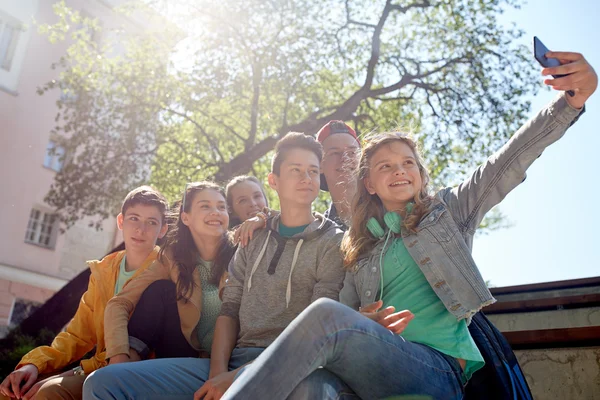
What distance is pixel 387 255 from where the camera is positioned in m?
2.71

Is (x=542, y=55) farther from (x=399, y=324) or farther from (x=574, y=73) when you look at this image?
(x=399, y=324)

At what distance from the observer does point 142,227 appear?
398 centimetres

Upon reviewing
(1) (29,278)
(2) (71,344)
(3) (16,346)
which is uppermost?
(2) (71,344)

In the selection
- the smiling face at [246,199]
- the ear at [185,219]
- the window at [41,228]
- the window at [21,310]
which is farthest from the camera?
the window at [41,228]

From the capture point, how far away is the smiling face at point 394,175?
2.79m

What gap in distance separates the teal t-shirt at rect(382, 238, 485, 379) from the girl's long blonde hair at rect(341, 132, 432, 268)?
151 mm

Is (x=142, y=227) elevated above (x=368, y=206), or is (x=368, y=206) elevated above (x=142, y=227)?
(x=368, y=206)

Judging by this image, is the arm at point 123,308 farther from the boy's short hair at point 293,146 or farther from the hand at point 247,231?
the boy's short hair at point 293,146

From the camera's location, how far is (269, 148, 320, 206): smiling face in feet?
10.6

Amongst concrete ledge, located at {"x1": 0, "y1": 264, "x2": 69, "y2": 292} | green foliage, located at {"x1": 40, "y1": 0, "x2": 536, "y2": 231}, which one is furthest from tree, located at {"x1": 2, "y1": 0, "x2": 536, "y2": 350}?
concrete ledge, located at {"x1": 0, "y1": 264, "x2": 69, "y2": 292}

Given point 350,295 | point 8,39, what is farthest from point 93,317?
point 8,39

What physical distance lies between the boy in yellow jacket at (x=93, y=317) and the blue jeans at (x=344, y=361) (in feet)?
5.71

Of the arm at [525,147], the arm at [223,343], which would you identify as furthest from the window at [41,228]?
the arm at [525,147]

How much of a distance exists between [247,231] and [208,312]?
608 millimetres
